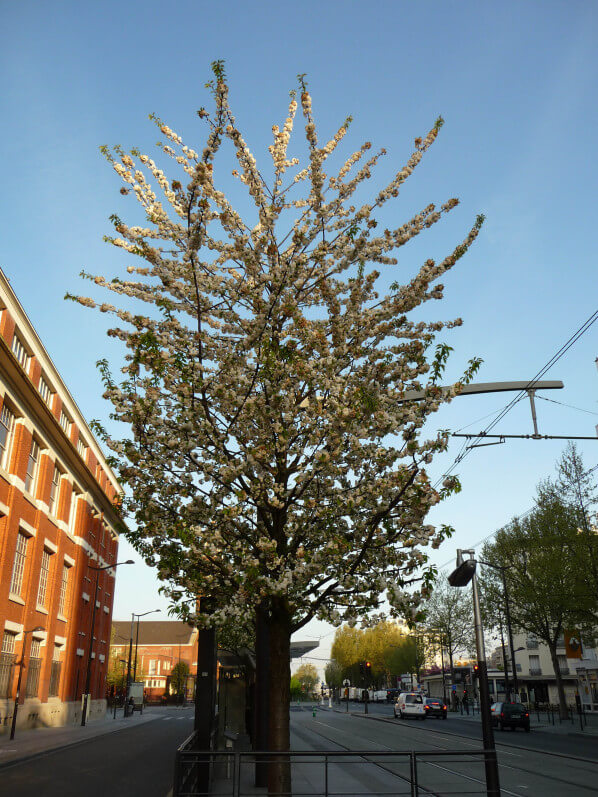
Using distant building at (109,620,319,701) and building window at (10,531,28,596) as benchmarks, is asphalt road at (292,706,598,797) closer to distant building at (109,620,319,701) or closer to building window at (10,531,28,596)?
building window at (10,531,28,596)

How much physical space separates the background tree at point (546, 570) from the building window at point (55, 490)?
28698 millimetres

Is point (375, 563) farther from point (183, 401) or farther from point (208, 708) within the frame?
point (208, 708)

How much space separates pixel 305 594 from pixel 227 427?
103 inches

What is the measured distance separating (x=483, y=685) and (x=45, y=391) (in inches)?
1179

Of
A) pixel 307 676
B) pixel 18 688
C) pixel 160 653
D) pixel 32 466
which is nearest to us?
pixel 18 688

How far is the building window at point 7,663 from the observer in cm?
2827

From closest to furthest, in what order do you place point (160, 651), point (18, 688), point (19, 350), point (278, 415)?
point (278, 415), point (18, 688), point (19, 350), point (160, 651)

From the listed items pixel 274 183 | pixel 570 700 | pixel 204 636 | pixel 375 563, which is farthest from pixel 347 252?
pixel 570 700

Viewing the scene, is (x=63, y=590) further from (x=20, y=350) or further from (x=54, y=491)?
(x=20, y=350)

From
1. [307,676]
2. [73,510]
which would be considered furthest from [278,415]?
[307,676]

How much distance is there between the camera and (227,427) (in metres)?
9.49

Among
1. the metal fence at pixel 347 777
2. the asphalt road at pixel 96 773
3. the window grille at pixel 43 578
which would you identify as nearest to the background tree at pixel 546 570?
the metal fence at pixel 347 777

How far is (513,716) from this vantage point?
122ft

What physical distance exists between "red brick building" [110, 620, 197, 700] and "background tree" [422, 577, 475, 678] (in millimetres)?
46401
